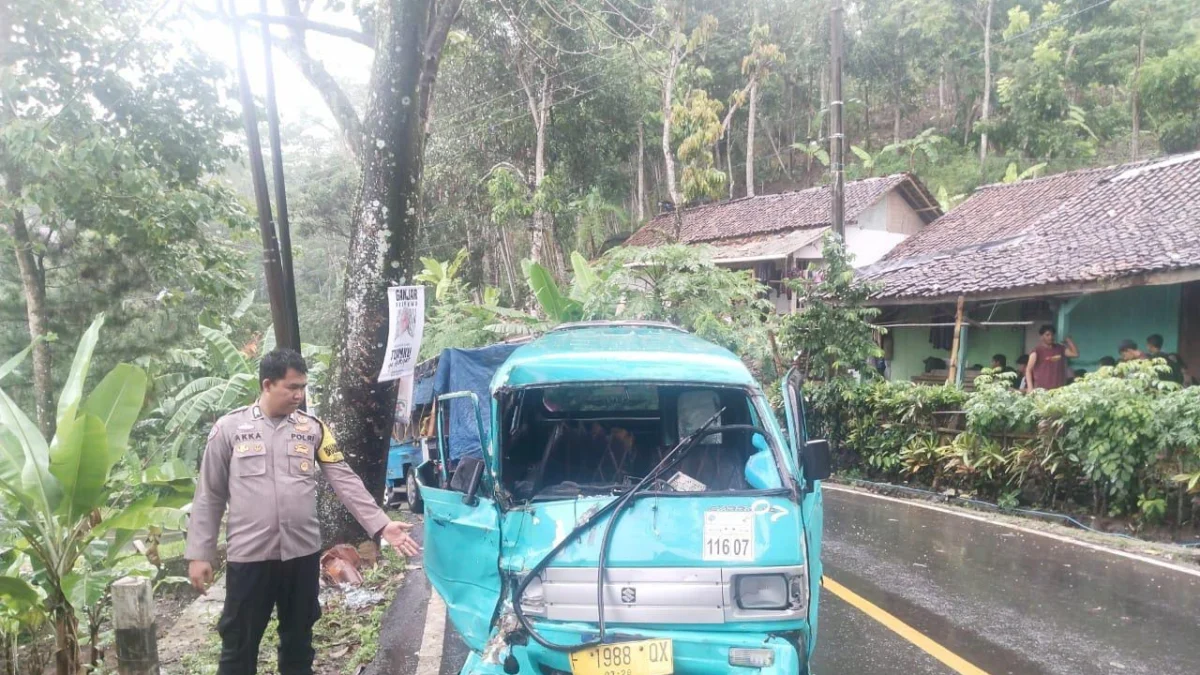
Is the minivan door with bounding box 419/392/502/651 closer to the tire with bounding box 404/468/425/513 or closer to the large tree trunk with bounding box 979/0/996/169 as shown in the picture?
the tire with bounding box 404/468/425/513

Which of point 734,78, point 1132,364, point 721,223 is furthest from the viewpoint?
point 734,78

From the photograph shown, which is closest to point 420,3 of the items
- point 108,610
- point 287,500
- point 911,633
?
point 287,500

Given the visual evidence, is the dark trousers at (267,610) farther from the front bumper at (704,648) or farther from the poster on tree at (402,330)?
the poster on tree at (402,330)

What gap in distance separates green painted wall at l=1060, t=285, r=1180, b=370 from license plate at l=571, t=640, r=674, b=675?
13067mm

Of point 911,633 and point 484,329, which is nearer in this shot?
point 911,633

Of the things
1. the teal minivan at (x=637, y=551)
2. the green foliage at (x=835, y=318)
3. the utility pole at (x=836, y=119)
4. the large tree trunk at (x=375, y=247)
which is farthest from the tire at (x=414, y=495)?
the utility pole at (x=836, y=119)

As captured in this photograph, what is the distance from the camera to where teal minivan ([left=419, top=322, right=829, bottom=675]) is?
358 centimetres

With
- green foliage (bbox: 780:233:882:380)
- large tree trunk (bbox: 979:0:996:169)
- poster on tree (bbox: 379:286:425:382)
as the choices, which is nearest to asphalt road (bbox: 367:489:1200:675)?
poster on tree (bbox: 379:286:425:382)

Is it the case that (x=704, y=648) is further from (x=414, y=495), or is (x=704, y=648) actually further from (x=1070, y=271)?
(x=1070, y=271)

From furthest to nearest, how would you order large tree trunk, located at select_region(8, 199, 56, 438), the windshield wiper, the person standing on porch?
the person standing on porch → large tree trunk, located at select_region(8, 199, 56, 438) → the windshield wiper

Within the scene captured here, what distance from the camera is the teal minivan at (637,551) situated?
3584 millimetres

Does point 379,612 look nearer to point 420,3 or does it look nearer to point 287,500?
point 287,500

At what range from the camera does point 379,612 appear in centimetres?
602

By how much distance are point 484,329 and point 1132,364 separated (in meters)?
8.71
